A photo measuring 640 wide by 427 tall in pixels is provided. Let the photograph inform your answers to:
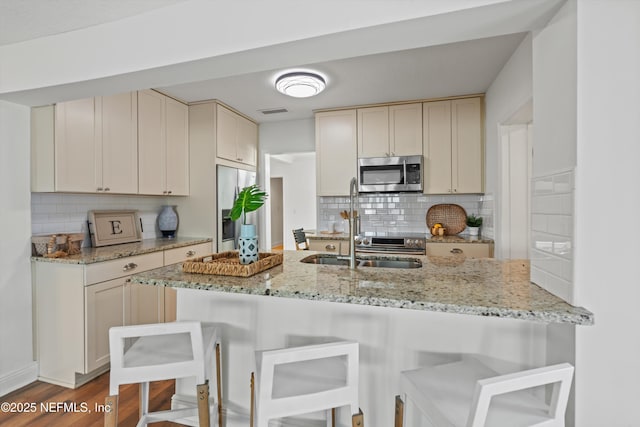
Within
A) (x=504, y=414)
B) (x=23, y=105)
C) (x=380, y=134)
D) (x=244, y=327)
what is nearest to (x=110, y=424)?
(x=244, y=327)

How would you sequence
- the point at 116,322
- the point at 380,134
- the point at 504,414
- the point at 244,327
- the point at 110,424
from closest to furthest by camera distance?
the point at 504,414 → the point at 110,424 → the point at 244,327 → the point at 116,322 → the point at 380,134

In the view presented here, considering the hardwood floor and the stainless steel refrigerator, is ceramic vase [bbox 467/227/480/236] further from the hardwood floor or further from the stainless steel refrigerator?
the hardwood floor

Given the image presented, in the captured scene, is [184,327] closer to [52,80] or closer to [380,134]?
[52,80]

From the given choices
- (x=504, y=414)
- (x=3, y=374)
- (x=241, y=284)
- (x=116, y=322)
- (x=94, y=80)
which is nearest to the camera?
(x=504, y=414)

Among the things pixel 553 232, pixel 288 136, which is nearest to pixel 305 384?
pixel 553 232

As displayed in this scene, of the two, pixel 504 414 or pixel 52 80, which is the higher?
pixel 52 80

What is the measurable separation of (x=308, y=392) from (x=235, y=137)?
11.4 ft

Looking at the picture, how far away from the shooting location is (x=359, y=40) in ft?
4.62

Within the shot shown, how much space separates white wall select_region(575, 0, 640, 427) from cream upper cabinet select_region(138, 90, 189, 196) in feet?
10.8

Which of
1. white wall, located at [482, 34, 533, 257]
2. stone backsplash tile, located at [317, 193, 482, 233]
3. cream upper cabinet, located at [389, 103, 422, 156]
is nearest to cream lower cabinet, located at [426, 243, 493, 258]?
white wall, located at [482, 34, 533, 257]

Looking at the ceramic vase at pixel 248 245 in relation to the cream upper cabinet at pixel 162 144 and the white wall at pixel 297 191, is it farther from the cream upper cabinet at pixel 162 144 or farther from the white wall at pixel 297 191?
the white wall at pixel 297 191

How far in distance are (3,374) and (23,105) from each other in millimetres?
1859

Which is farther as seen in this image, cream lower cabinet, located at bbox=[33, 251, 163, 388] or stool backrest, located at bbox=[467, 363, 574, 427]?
cream lower cabinet, located at bbox=[33, 251, 163, 388]

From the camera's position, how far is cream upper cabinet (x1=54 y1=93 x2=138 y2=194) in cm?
240
